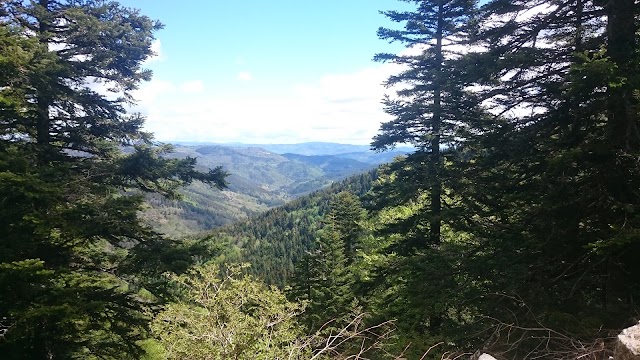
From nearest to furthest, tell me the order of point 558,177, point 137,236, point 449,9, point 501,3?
point 558,177 < point 501,3 < point 137,236 < point 449,9

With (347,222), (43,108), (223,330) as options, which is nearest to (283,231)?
(347,222)

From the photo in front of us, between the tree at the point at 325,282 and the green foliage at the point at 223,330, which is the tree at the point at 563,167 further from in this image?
the tree at the point at 325,282

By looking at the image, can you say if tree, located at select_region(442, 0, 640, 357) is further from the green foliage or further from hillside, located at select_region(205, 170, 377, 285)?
hillside, located at select_region(205, 170, 377, 285)

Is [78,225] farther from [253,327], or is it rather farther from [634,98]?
[634,98]

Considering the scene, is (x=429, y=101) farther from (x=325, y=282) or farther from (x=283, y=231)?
Answer: (x=283, y=231)

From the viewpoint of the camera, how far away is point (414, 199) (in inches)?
498

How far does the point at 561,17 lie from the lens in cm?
798

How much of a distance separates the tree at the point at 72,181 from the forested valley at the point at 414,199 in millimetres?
59

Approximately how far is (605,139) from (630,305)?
296 cm

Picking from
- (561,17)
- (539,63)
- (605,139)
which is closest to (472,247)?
(605,139)

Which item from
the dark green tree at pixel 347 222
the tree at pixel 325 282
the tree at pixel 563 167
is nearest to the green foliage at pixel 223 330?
the tree at pixel 563 167

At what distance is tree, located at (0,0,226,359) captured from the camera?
8.16 meters

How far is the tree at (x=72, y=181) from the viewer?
8156 millimetres

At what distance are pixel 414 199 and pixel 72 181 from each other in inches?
410
